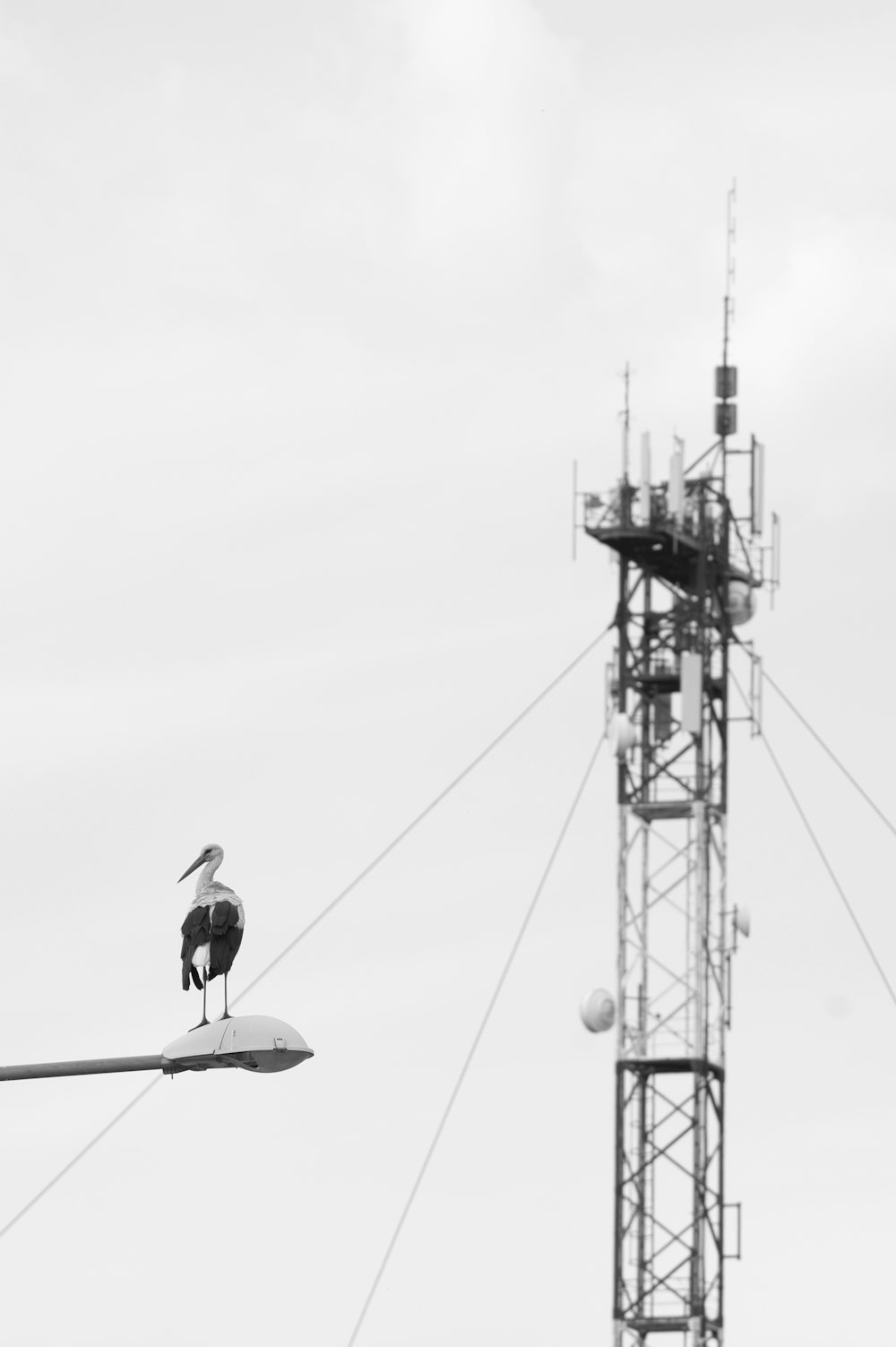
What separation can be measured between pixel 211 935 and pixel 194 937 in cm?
25

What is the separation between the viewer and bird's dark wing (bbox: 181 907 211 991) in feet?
131

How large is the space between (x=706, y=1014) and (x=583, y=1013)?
10.3ft

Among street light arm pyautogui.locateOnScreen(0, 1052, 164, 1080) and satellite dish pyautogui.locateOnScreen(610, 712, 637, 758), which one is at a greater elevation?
satellite dish pyautogui.locateOnScreen(610, 712, 637, 758)

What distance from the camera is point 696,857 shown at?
91688 millimetres

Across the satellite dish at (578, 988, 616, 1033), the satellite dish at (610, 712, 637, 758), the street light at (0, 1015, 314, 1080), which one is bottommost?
the satellite dish at (578, 988, 616, 1033)

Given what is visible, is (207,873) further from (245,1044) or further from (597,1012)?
(597,1012)

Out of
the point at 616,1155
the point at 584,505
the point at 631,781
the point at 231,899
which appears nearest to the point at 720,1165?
the point at 616,1155

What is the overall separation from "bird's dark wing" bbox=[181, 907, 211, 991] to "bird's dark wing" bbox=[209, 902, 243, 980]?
0.08 m

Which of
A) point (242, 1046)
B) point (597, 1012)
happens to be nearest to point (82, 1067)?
point (242, 1046)

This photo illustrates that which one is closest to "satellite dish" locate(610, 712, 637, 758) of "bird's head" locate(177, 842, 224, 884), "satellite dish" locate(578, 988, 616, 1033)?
"satellite dish" locate(578, 988, 616, 1033)

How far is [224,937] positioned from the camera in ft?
131

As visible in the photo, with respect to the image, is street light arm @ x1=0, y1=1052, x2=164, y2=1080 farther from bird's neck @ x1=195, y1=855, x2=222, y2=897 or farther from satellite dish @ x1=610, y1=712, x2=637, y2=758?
satellite dish @ x1=610, y1=712, x2=637, y2=758

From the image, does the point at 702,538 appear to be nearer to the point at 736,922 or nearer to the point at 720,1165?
the point at 736,922

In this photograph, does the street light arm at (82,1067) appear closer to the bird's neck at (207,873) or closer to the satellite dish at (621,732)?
the bird's neck at (207,873)
